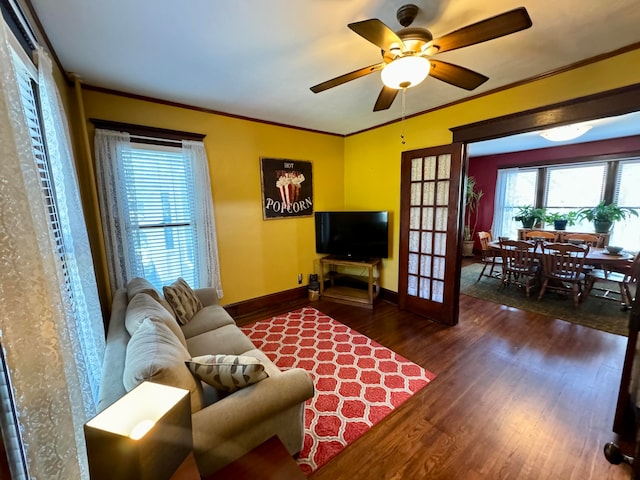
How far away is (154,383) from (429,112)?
3555mm

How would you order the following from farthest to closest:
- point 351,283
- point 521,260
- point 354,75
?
point 351,283, point 521,260, point 354,75

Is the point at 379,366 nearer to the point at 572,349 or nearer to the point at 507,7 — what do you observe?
the point at 572,349

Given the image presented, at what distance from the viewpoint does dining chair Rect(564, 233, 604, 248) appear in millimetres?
4621

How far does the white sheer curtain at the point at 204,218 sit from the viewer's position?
117 inches

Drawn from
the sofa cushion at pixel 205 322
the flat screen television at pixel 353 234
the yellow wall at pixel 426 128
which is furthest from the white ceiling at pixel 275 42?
the sofa cushion at pixel 205 322

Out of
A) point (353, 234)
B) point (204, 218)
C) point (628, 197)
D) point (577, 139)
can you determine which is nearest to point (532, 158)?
point (577, 139)

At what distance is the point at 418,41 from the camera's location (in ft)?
4.93

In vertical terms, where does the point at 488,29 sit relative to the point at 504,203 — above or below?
above

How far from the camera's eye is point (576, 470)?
1.51 m

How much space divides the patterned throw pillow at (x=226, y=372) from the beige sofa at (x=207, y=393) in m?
0.03

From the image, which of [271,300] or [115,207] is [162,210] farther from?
[271,300]

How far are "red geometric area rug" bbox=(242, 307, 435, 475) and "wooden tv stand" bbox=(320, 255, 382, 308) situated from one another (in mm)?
583

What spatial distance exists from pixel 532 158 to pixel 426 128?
4.04m

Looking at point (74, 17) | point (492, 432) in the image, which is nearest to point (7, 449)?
point (74, 17)
